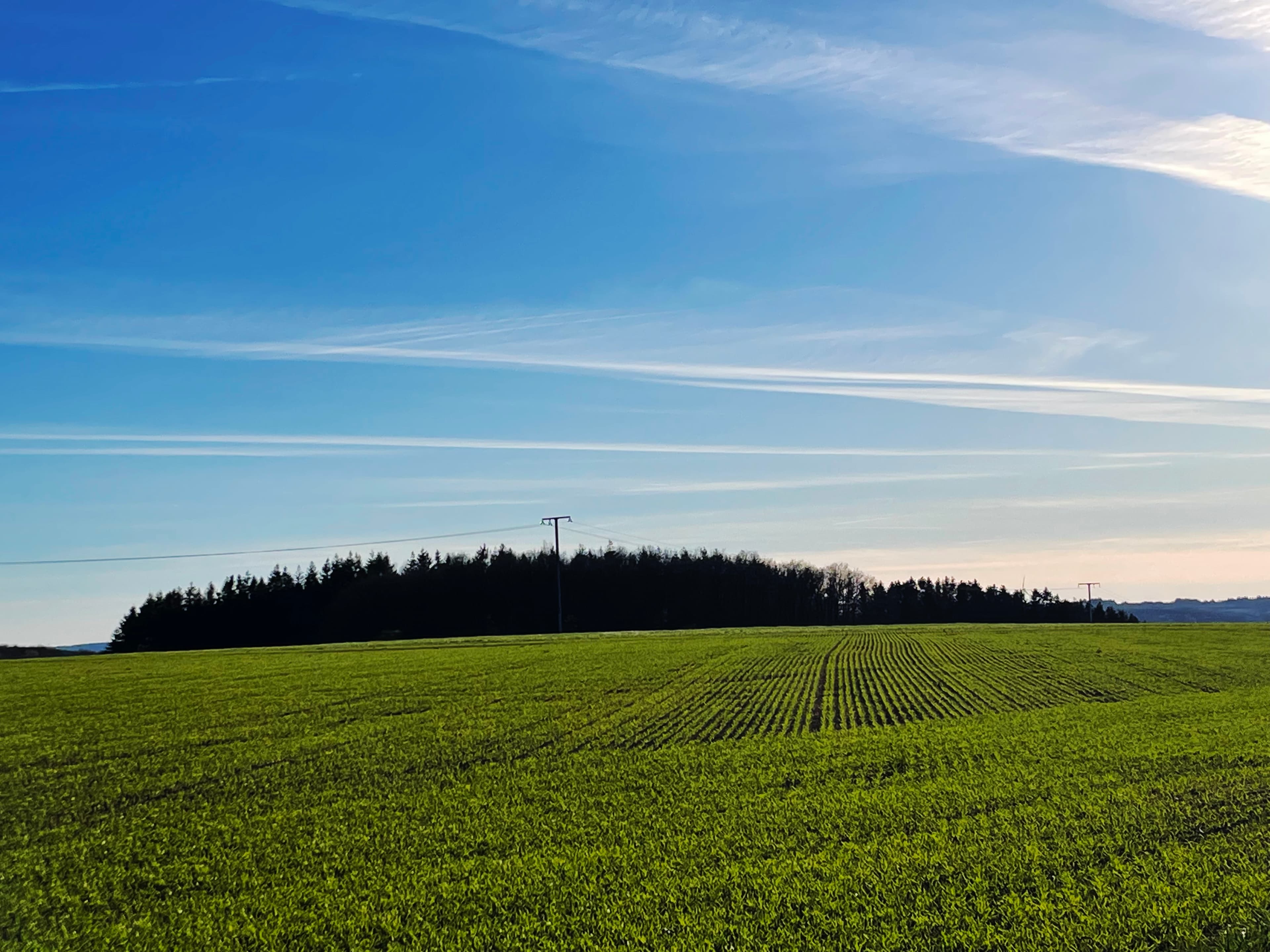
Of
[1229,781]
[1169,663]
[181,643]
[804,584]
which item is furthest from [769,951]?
[804,584]

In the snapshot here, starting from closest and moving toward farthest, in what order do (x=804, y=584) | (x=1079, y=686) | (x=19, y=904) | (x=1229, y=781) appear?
1. (x=19, y=904)
2. (x=1229, y=781)
3. (x=1079, y=686)
4. (x=804, y=584)

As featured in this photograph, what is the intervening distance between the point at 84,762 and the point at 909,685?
88.9ft

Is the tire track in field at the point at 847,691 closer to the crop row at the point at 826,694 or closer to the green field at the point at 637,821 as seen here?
the crop row at the point at 826,694

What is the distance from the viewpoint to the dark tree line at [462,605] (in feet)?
374

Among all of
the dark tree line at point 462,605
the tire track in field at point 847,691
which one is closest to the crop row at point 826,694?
Result: the tire track in field at point 847,691

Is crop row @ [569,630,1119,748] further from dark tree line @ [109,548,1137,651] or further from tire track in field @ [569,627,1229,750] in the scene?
dark tree line @ [109,548,1137,651]

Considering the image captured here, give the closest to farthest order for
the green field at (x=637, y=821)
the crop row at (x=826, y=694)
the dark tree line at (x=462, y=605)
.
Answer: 1. the green field at (x=637, y=821)
2. the crop row at (x=826, y=694)
3. the dark tree line at (x=462, y=605)

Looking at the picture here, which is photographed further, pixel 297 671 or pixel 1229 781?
pixel 297 671

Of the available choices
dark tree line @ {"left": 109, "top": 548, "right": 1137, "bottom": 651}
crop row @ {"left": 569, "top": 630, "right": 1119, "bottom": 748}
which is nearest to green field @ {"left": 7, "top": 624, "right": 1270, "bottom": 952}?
crop row @ {"left": 569, "top": 630, "right": 1119, "bottom": 748}

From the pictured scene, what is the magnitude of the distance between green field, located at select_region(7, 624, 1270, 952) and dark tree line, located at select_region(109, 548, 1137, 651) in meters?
82.3

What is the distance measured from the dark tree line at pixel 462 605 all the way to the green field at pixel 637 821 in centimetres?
8230

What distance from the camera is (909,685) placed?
3631 cm

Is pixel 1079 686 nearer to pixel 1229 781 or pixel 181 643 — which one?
pixel 1229 781

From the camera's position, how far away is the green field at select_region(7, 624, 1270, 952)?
10.5 metres
